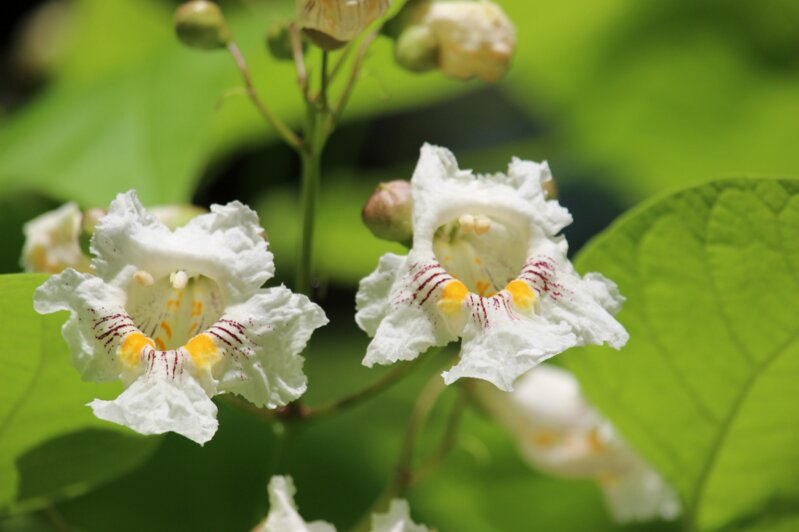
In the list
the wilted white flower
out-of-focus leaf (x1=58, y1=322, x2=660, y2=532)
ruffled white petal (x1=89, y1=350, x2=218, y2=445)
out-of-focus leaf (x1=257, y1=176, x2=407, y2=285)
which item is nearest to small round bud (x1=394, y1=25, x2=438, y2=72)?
the wilted white flower

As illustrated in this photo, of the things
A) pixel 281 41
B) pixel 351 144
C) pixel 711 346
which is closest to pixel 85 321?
pixel 281 41

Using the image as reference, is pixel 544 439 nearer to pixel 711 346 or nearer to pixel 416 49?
pixel 711 346

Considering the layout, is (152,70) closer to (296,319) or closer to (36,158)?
(36,158)

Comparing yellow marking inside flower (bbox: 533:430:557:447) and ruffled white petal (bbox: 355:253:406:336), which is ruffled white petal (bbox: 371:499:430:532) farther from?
yellow marking inside flower (bbox: 533:430:557:447)

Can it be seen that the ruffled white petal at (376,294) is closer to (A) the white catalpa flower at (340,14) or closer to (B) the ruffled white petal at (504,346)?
(B) the ruffled white petal at (504,346)

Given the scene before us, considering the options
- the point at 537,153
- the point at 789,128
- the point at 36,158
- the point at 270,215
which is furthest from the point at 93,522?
the point at 789,128

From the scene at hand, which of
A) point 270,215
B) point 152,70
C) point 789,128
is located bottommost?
point 270,215
